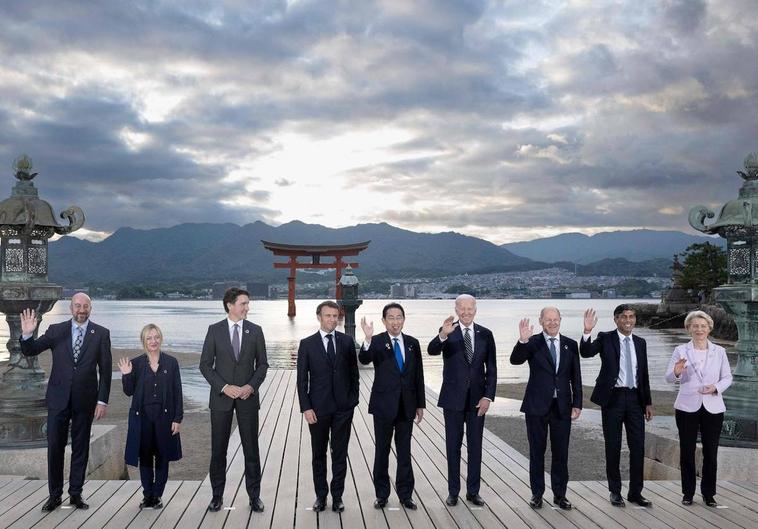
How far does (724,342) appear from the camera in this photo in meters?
37.5

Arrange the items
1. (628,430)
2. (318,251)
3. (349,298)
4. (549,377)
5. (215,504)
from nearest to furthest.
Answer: (215,504), (549,377), (628,430), (349,298), (318,251)

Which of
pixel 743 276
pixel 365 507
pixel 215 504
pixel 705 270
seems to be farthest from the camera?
pixel 705 270

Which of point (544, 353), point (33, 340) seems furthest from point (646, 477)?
point (33, 340)

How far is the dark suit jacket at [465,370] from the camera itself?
5492mm

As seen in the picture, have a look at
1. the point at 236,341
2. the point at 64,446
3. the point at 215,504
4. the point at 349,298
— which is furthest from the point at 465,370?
the point at 349,298

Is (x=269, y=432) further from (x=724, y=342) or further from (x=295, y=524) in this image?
(x=724, y=342)

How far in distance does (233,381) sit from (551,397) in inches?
102

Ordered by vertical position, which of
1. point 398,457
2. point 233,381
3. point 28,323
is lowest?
point 398,457

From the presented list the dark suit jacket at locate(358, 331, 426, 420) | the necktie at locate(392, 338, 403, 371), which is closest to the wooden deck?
the dark suit jacket at locate(358, 331, 426, 420)

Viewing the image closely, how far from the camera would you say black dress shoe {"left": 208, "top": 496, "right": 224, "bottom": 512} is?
525cm

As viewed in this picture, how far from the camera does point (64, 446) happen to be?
18.1ft

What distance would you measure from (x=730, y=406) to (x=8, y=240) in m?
9.03

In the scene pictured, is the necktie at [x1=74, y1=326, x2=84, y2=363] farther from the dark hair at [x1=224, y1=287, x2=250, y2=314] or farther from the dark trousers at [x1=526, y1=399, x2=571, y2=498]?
the dark trousers at [x1=526, y1=399, x2=571, y2=498]

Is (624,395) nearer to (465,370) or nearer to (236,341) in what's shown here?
(465,370)
